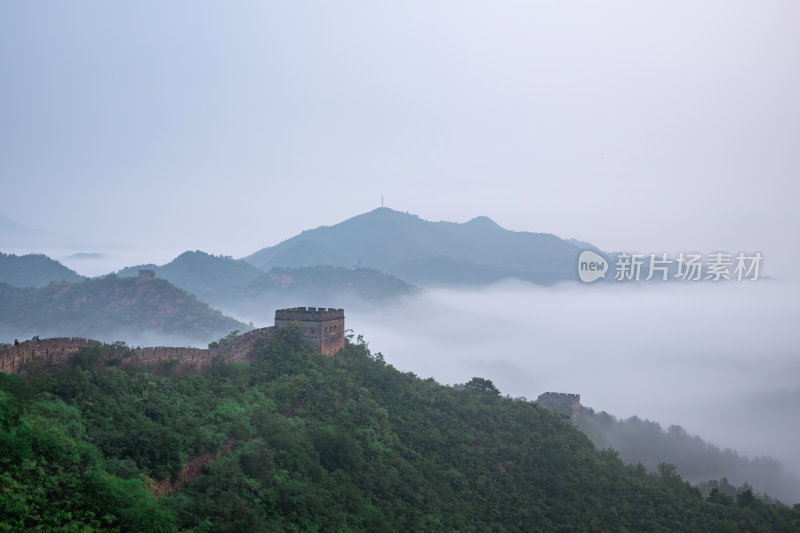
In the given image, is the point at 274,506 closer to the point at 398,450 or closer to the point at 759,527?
the point at 398,450

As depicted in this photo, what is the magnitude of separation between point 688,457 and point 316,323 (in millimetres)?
62827

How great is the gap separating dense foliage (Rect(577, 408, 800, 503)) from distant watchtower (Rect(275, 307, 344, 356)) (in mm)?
41594

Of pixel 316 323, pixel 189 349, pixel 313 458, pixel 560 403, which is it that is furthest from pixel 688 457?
pixel 189 349

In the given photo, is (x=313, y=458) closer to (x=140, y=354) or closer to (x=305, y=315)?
(x=140, y=354)

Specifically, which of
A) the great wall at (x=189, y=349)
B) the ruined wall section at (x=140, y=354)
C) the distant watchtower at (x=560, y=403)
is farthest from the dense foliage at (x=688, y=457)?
the ruined wall section at (x=140, y=354)

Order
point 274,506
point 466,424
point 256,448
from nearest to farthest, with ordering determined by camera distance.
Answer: point 274,506, point 256,448, point 466,424

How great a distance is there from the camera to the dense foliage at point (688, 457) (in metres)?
70.5

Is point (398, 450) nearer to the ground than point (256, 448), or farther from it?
nearer to the ground

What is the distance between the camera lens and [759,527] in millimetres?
32844

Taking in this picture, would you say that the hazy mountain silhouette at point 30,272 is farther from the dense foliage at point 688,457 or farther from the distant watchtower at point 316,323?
the distant watchtower at point 316,323

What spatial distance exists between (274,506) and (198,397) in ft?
23.5

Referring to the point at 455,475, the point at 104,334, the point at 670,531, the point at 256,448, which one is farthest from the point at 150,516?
the point at 104,334

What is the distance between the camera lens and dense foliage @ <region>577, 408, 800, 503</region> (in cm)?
7050

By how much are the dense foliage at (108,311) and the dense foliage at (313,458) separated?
344 ft
